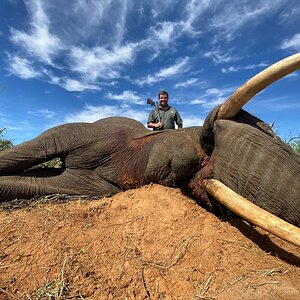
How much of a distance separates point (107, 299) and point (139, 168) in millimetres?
1959

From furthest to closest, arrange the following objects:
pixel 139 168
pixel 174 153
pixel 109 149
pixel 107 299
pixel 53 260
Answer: pixel 109 149 → pixel 139 168 → pixel 174 153 → pixel 53 260 → pixel 107 299

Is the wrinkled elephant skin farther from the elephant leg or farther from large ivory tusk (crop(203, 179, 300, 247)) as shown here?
large ivory tusk (crop(203, 179, 300, 247))

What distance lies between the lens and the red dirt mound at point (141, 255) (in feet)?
8.28

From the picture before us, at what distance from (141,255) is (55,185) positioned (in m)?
1.89

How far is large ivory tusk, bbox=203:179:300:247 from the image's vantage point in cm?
269

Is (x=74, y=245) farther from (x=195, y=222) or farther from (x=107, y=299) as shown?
(x=195, y=222)

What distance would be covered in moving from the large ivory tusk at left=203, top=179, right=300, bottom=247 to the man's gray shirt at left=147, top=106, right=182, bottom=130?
4.58 meters

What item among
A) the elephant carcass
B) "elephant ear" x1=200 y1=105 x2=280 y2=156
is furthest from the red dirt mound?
"elephant ear" x1=200 y1=105 x2=280 y2=156

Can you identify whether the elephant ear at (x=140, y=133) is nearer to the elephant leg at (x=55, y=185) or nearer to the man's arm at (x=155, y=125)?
the elephant leg at (x=55, y=185)

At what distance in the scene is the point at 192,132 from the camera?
4.14m

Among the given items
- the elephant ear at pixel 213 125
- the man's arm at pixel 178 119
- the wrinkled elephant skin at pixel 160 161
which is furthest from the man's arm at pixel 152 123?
the elephant ear at pixel 213 125

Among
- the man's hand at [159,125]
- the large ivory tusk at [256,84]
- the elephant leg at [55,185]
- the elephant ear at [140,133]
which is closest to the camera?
the large ivory tusk at [256,84]

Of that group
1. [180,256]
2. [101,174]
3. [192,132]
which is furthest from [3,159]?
[180,256]

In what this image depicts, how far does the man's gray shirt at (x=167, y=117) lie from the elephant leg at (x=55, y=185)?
390 cm
